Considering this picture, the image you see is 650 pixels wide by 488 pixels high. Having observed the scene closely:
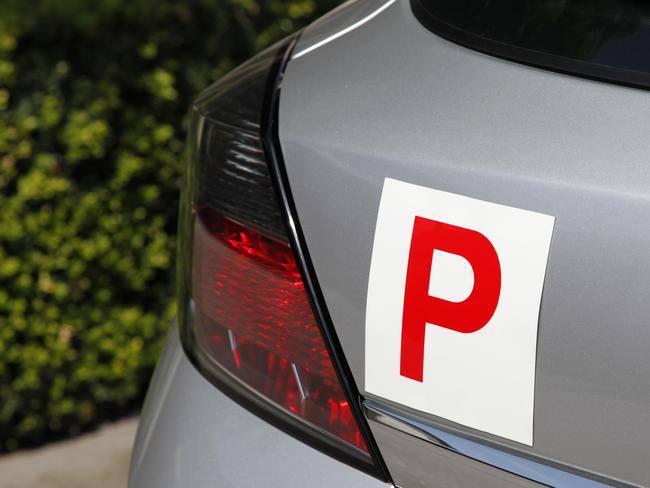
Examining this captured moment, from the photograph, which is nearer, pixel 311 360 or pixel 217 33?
pixel 311 360

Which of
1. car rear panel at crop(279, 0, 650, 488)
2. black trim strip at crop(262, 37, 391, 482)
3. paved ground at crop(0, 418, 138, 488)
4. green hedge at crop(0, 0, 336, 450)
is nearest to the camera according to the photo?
car rear panel at crop(279, 0, 650, 488)

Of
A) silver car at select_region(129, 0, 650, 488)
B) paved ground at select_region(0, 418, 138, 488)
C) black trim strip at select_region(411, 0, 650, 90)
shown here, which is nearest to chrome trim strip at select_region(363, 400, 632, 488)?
silver car at select_region(129, 0, 650, 488)

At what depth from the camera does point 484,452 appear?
3.26 ft

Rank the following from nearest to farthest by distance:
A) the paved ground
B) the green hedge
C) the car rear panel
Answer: the car rear panel, the green hedge, the paved ground

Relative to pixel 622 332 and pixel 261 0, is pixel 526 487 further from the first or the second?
pixel 261 0

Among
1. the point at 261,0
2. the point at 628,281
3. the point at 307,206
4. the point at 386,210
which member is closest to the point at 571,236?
the point at 628,281

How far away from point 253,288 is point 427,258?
0.29 m

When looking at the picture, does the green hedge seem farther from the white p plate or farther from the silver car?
the white p plate

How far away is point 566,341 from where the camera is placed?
36.0 inches

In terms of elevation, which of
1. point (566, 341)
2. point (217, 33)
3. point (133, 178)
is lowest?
point (133, 178)

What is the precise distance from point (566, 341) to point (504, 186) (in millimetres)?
166

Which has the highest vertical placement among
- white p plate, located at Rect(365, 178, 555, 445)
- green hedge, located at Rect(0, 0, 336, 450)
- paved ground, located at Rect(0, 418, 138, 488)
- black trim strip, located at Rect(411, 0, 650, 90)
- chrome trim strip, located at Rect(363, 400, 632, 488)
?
black trim strip, located at Rect(411, 0, 650, 90)

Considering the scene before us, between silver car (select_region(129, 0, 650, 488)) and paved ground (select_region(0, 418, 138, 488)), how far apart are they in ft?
5.60

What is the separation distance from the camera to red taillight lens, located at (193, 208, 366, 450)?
1116 mm
